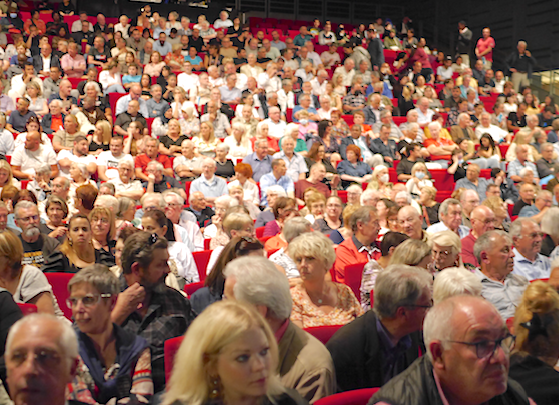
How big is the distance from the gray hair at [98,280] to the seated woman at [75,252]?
1.17 metres

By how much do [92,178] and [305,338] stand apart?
4.82 metres

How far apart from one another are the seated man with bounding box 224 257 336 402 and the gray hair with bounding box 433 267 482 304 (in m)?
0.69

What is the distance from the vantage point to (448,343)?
1.42m

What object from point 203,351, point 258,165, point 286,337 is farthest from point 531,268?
point 258,165

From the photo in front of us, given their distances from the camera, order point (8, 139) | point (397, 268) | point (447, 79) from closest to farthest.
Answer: point (397, 268) < point (8, 139) < point (447, 79)

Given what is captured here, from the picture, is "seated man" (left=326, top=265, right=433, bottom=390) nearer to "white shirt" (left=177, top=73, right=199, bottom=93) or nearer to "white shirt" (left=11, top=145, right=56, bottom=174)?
"white shirt" (left=11, top=145, right=56, bottom=174)

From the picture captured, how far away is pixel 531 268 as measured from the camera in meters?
3.61

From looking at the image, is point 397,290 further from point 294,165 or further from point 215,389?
point 294,165

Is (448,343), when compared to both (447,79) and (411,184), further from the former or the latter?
(447,79)

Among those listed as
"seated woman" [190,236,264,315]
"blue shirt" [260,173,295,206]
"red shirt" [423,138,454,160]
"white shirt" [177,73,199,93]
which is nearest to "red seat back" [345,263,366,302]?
"seated woman" [190,236,264,315]

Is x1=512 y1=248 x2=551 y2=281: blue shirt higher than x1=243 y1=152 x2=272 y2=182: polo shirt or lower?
lower

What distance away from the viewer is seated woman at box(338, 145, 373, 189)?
22.4ft

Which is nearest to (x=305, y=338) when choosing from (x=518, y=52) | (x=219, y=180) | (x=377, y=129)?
(x=219, y=180)

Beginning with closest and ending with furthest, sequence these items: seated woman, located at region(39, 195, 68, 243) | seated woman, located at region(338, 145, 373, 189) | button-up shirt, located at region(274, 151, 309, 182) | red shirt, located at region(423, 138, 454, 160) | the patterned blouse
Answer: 1. the patterned blouse
2. seated woman, located at region(39, 195, 68, 243)
3. button-up shirt, located at region(274, 151, 309, 182)
4. seated woman, located at region(338, 145, 373, 189)
5. red shirt, located at region(423, 138, 454, 160)
